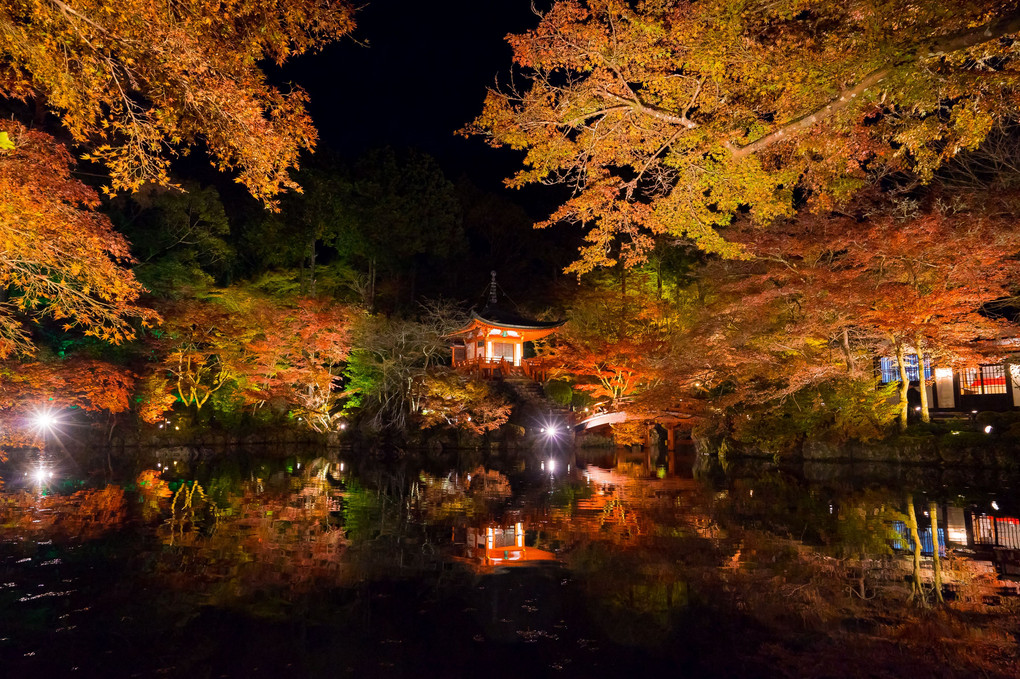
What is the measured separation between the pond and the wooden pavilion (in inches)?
644

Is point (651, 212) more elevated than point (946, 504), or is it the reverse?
point (651, 212)

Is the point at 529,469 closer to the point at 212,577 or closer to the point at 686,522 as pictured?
the point at 686,522

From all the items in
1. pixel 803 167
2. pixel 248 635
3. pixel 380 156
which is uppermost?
pixel 380 156

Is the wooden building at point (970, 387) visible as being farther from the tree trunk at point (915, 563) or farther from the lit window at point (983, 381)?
the tree trunk at point (915, 563)

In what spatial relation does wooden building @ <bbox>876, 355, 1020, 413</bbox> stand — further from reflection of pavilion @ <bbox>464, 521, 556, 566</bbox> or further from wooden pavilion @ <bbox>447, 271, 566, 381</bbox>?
reflection of pavilion @ <bbox>464, 521, 556, 566</bbox>

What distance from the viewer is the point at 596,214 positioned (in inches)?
372

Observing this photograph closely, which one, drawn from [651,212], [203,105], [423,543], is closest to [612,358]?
[651,212]

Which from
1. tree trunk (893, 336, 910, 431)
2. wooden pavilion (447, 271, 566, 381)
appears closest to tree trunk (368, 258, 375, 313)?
wooden pavilion (447, 271, 566, 381)

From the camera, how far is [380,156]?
3434 cm

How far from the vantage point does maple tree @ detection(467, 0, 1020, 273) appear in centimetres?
629

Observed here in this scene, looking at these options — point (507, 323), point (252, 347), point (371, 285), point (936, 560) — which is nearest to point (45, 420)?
point (252, 347)

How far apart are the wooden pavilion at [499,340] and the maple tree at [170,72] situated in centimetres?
1933

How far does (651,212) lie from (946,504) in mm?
6325

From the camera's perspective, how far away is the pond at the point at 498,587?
353cm
